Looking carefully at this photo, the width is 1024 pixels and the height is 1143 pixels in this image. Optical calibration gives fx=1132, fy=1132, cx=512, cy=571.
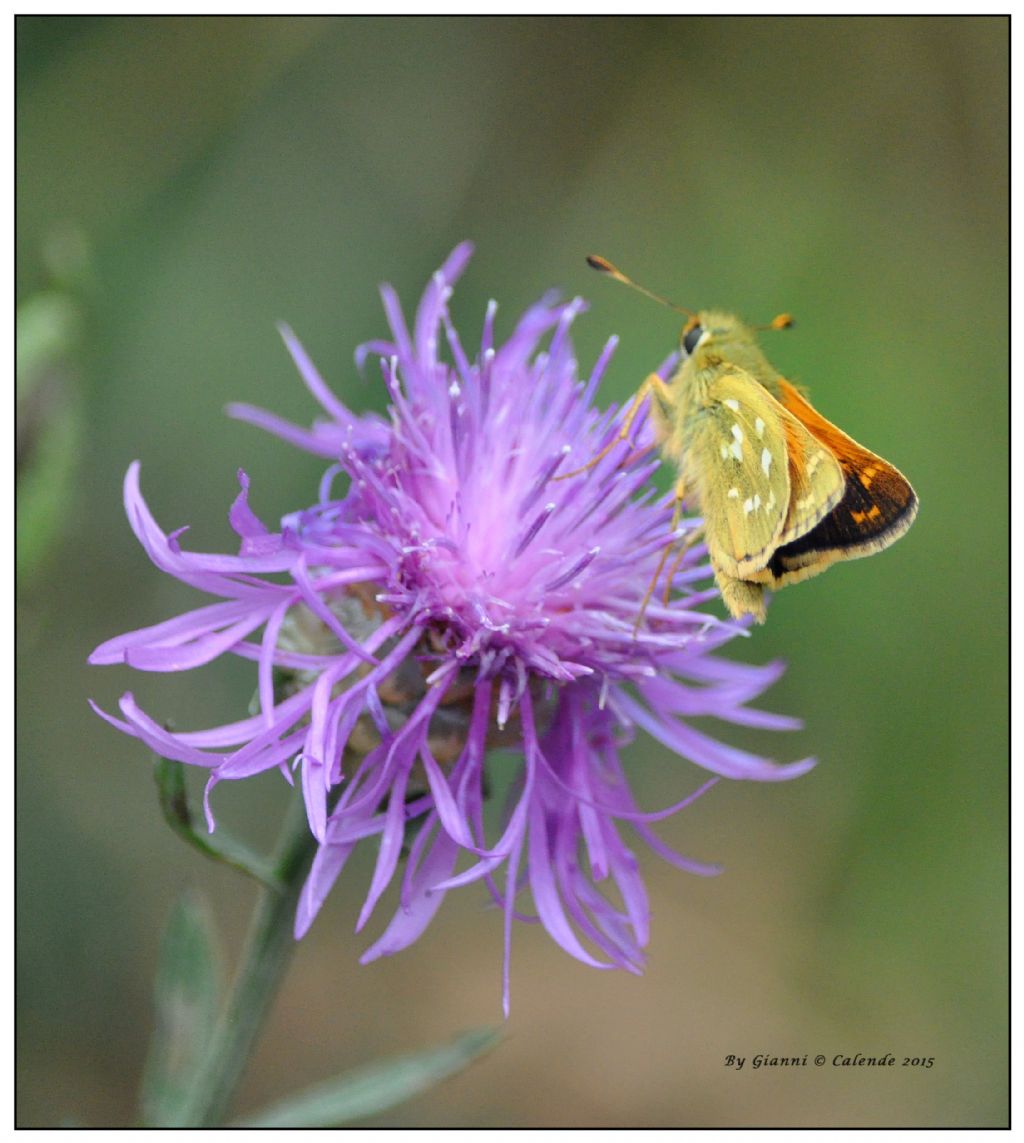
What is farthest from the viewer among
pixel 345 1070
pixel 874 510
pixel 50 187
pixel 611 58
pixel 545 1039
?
pixel 611 58

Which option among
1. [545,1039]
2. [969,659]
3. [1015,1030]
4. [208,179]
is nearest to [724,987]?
[545,1039]

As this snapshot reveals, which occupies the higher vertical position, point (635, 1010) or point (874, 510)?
point (874, 510)

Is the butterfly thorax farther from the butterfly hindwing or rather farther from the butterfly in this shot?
the butterfly hindwing

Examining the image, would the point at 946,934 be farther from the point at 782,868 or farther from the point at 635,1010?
the point at 635,1010

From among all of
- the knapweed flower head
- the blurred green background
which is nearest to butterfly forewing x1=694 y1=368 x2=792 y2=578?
the knapweed flower head

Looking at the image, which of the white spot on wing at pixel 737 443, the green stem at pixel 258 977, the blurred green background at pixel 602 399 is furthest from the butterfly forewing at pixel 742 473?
the blurred green background at pixel 602 399

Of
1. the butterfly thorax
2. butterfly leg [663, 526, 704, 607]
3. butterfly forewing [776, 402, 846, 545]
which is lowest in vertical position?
butterfly leg [663, 526, 704, 607]
